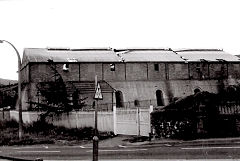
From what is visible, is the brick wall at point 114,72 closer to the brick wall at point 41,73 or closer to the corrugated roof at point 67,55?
the corrugated roof at point 67,55

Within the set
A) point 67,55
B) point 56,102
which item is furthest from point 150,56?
point 56,102

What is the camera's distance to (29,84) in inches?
2063

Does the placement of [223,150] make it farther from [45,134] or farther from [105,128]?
[45,134]

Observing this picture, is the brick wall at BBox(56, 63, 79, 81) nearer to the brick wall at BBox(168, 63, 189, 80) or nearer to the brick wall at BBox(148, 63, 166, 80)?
the brick wall at BBox(148, 63, 166, 80)

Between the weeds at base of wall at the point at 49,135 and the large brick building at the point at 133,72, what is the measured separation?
1967 centimetres

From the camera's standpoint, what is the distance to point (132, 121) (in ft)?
84.1

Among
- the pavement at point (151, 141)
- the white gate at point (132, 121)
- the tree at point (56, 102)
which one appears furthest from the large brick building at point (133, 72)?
the pavement at point (151, 141)

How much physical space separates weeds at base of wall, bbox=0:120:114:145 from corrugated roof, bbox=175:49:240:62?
34.2m

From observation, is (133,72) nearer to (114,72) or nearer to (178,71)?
(114,72)

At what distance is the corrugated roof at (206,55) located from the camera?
6281 centimetres

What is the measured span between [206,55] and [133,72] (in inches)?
518

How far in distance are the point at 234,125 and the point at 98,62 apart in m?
37.2

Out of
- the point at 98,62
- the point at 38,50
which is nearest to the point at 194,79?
the point at 98,62

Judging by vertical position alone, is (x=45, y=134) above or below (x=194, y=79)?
below
